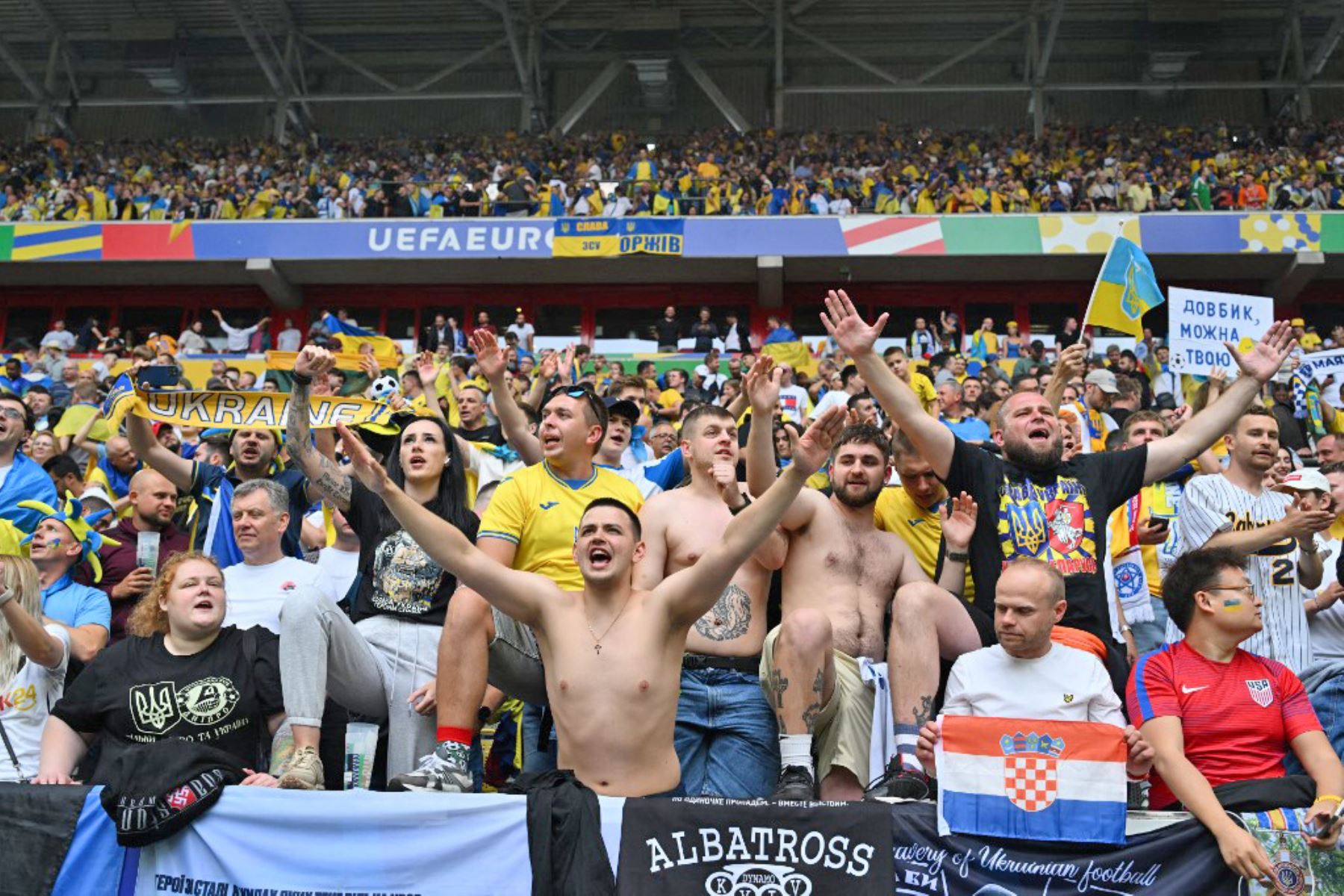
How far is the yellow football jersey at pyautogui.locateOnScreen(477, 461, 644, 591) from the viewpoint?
5.06 m

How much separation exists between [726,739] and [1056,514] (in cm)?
162

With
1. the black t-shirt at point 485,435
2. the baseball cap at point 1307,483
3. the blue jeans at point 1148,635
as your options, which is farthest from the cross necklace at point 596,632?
the black t-shirt at point 485,435

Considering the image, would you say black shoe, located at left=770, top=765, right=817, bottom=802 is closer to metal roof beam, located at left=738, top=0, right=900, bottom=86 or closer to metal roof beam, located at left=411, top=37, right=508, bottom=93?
metal roof beam, located at left=738, top=0, right=900, bottom=86

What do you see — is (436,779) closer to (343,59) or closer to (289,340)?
(289,340)

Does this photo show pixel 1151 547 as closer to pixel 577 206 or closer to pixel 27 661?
pixel 27 661

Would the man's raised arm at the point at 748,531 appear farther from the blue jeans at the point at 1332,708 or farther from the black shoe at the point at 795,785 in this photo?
the blue jeans at the point at 1332,708

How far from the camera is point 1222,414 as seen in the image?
523cm

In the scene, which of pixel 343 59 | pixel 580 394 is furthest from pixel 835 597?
pixel 343 59

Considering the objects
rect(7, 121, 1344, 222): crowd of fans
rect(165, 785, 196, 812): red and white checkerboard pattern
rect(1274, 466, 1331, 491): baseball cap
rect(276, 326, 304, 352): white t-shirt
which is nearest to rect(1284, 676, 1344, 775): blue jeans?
rect(1274, 466, 1331, 491): baseball cap

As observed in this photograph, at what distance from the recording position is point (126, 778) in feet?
13.9

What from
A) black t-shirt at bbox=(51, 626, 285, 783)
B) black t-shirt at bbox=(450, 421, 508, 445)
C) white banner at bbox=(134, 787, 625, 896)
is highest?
black t-shirt at bbox=(450, 421, 508, 445)

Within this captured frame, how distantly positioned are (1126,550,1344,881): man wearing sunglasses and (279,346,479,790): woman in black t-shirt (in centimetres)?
272

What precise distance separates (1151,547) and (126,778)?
5277mm

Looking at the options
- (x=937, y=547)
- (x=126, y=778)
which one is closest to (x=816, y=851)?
(x=937, y=547)
